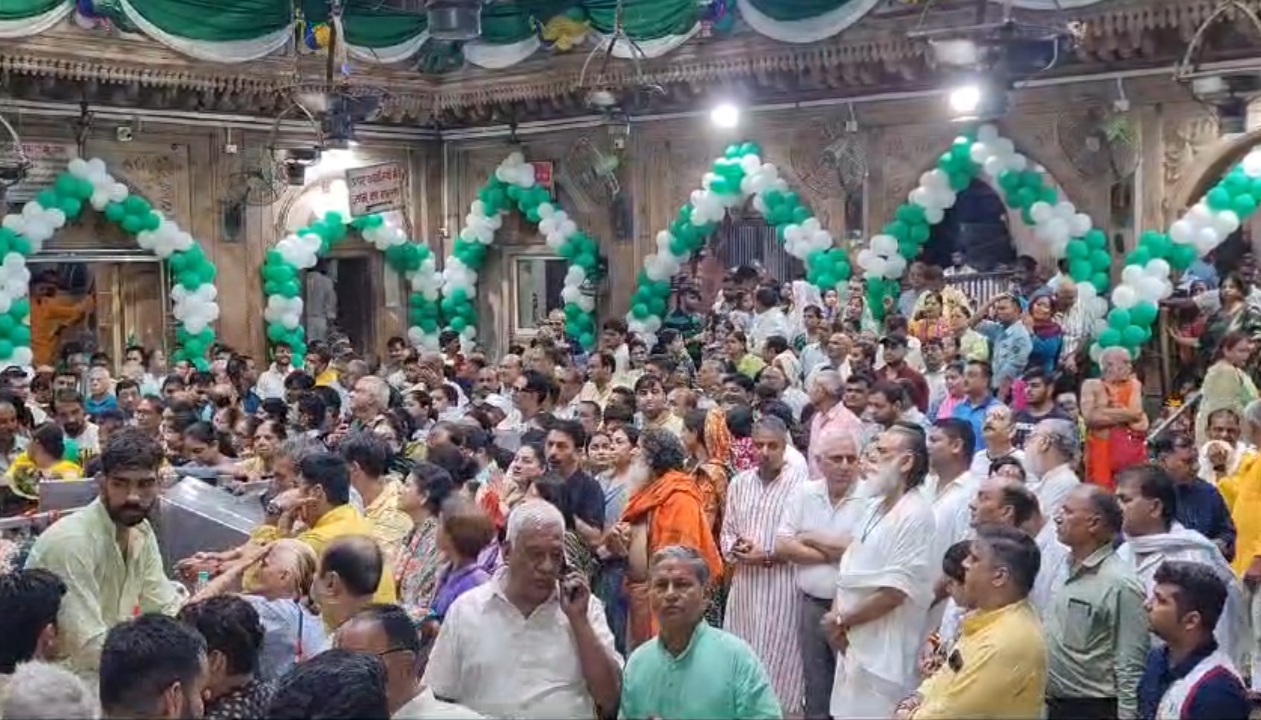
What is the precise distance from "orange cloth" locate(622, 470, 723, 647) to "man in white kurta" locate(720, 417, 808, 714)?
8.6 inches

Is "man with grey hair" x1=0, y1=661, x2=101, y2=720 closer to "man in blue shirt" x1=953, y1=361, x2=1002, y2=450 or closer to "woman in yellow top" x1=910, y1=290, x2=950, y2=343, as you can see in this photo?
"man in blue shirt" x1=953, y1=361, x2=1002, y2=450

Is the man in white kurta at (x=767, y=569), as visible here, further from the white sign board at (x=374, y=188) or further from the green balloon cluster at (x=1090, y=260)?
the white sign board at (x=374, y=188)

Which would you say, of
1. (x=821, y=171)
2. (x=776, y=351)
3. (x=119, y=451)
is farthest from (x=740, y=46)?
(x=119, y=451)

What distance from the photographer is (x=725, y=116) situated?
47.3 feet

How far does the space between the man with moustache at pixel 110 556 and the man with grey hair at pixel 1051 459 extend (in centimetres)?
332

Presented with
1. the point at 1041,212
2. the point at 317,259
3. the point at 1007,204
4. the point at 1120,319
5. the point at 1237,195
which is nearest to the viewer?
the point at 1237,195

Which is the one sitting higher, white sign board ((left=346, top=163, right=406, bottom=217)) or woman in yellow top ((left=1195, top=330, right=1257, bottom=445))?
white sign board ((left=346, top=163, right=406, bottom=217))

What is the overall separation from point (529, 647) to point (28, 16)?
1061 cm

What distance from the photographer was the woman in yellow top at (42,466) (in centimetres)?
733

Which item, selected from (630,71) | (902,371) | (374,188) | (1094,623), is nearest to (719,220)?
(630,71)

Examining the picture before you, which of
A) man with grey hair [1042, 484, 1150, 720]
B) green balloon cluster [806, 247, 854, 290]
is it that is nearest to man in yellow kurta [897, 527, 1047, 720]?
man with grey hair [1042, 484, 1150, 720]

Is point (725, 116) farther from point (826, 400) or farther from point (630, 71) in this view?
point (826, 400)

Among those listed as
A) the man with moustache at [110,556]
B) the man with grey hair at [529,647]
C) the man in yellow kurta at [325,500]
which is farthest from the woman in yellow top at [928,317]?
the man with grey hair at [529,647]

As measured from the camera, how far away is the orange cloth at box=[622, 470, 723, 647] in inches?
227
